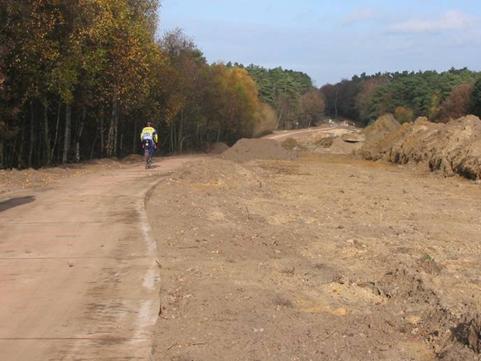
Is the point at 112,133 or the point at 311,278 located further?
the point at 112,133

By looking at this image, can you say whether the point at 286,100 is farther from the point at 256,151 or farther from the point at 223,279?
the point at 223,279

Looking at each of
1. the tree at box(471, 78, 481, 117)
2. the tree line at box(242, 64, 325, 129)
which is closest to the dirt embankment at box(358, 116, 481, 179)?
the tree at box(471, 78, 481, 117)

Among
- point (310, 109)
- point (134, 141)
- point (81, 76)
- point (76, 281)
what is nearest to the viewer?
point (76, 281)

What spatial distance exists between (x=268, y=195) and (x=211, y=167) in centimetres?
311

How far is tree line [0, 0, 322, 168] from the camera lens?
2497 centimetres

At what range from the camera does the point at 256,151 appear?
142ft

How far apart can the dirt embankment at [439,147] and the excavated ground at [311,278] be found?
39.3 ft

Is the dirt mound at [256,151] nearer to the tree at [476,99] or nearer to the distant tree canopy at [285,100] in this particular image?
the tree at [476,99]

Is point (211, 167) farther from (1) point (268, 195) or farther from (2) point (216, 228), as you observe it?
(2) point (216, 228)

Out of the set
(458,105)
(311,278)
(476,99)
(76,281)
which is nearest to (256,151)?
(311,278)

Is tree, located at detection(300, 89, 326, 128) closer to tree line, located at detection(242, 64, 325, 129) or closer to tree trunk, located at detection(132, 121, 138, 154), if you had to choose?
tree line, located at detection(242, 64, 325, 129)

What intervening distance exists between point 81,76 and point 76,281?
24080 mm

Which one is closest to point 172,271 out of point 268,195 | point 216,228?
point 216,228

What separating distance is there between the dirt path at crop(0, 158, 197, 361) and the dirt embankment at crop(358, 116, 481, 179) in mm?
21425
